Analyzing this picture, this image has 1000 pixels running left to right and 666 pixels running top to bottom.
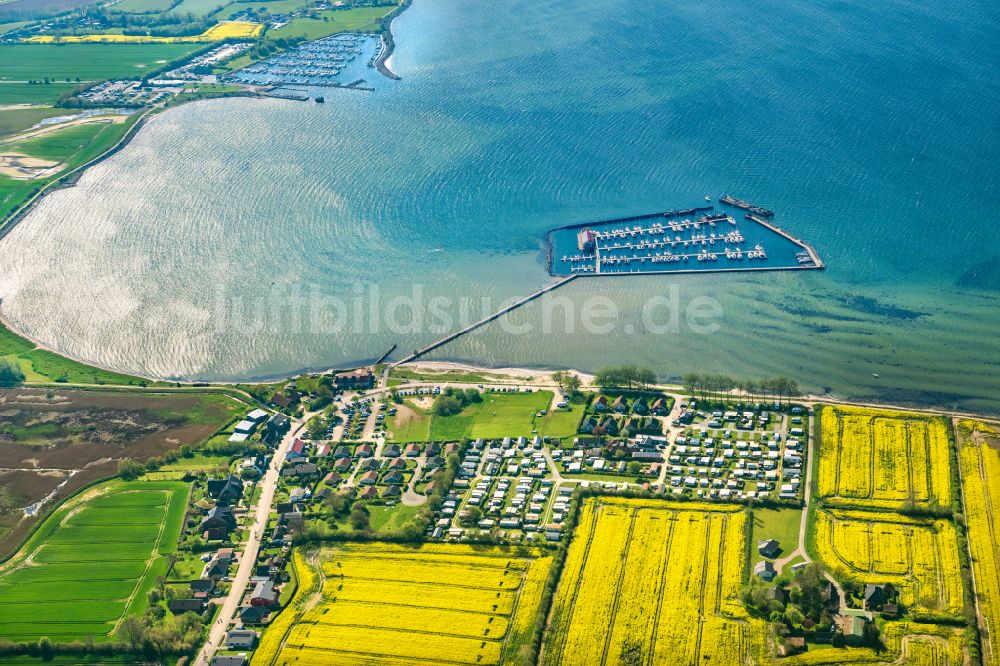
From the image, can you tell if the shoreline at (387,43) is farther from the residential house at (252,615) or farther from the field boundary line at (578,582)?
the residential house at (252,615)

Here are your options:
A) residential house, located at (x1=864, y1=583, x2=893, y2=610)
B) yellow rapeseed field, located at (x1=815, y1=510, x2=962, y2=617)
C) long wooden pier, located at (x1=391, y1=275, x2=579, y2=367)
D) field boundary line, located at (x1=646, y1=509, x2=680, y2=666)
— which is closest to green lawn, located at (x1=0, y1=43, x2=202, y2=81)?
long wooden pier, located at (x1=391, y1=275, x2=579, y2=367)

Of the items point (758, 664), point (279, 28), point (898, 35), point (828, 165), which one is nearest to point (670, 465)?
point (758, 664)

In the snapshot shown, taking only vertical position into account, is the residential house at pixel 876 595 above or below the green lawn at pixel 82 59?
below

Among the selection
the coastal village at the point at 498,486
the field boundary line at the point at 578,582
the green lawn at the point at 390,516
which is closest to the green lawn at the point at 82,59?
the coastal village at the point at 498,486

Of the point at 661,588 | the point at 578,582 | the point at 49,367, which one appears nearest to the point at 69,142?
the point at 49,367

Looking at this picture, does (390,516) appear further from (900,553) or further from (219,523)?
(900,553)

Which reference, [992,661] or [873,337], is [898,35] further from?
[992,661]

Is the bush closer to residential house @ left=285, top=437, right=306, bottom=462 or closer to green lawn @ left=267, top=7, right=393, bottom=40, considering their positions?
residential house @ left=285, top=437, right=306, bottom=462
